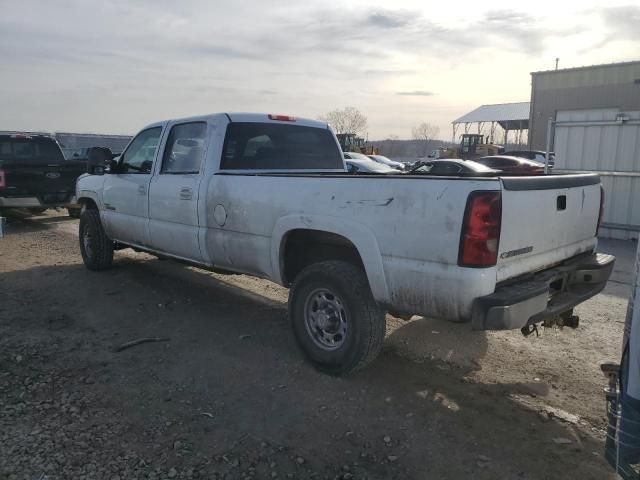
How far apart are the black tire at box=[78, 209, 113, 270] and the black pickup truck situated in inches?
184

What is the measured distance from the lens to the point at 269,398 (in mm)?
3695

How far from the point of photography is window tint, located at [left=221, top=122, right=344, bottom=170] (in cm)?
514

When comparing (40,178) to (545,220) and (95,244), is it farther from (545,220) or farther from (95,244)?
(545,220)

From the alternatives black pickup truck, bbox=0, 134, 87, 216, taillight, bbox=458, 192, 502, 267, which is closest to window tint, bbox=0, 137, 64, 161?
black pickup truck, bbox=0, 134, 87, 216

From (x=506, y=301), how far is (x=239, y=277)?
4.58 m

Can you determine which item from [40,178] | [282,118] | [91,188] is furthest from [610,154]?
[40,178]

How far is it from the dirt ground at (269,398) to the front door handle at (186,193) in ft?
4.01

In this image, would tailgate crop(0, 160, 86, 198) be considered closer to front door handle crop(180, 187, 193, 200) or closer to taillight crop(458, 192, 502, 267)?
front door handle crop(180, 187, 193, 200)

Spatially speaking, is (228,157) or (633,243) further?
(633,243)

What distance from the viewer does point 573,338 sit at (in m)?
4.96

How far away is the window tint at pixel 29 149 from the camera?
39.3 ft

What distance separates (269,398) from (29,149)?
36.7 ft

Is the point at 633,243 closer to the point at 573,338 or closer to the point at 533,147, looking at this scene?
the point at 573,338

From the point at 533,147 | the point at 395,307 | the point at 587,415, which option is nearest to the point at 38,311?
the point at 395,307
